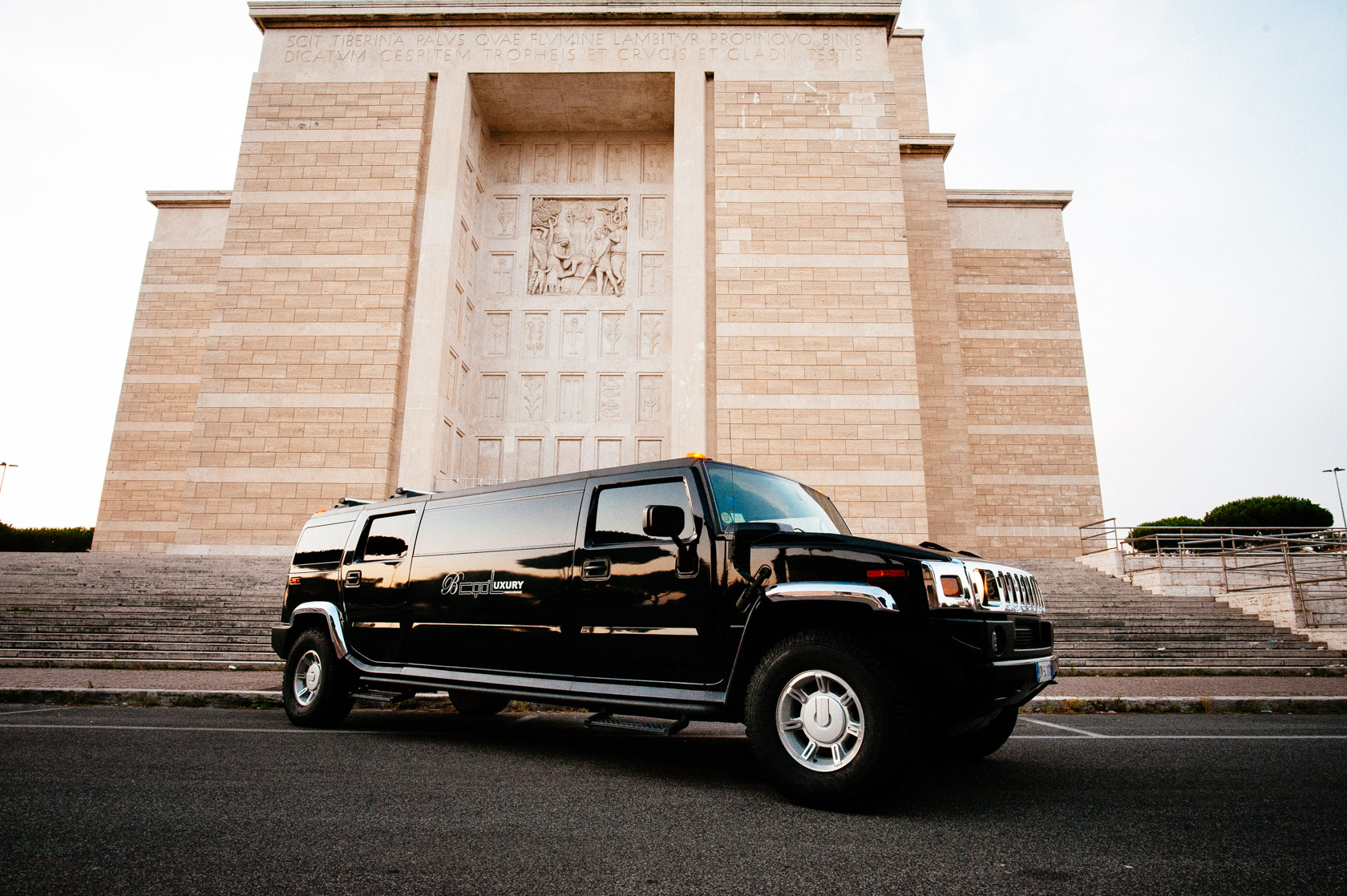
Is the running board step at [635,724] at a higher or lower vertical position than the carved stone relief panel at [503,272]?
lower

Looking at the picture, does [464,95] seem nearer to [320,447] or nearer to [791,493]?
[320,447]

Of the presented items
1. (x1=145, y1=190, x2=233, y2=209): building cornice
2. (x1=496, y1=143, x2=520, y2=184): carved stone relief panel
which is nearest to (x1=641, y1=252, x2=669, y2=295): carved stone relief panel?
(x1=496, y1=143, x2=520, y2=184): carved stone relief panel

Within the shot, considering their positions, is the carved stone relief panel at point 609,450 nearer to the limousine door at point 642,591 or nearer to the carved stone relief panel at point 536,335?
the carved stone relief panel at point 536,335

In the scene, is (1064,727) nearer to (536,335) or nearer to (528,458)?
(528,458)

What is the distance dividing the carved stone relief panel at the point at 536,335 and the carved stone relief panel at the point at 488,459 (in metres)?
2.93

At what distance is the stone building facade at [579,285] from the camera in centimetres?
1895

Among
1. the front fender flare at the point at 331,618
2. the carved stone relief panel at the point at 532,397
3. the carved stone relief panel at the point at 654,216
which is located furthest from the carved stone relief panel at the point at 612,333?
the front fender flare at the point at 331,618

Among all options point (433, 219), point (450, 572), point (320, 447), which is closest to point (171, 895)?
point (450, 572)

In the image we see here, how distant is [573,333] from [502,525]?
57.7 feet

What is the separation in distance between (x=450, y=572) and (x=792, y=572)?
2676mm

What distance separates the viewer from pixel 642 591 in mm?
4191

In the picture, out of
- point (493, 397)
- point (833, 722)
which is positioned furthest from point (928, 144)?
point (833, 722)

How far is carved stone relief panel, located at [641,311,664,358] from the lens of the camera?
21797mm

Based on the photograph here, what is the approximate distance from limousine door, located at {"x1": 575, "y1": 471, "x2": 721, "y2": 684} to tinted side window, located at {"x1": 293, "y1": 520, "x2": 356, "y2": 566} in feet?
9.22
